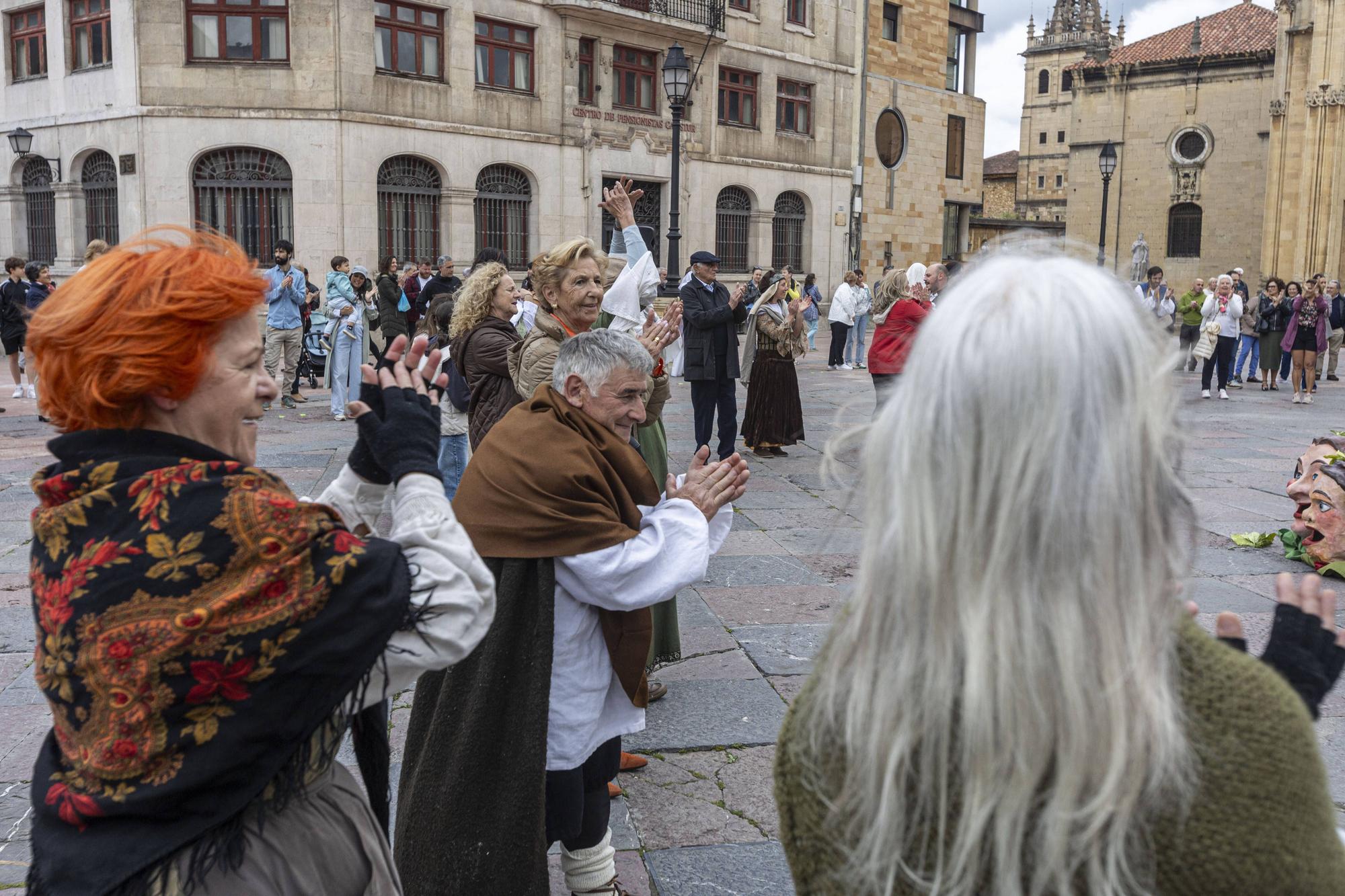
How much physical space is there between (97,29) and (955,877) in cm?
2691

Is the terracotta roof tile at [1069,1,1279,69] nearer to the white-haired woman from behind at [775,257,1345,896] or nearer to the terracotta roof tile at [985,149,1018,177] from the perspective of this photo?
the terracotta roof tile at [985,149,1018,177]

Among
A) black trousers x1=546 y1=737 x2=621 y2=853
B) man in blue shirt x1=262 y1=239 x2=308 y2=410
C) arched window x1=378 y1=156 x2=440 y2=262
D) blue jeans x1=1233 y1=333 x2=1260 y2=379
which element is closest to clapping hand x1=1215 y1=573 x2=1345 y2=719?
black trousers x1=546 y1=737 x2=621 y2=853

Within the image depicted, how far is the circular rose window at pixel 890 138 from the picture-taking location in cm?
3516

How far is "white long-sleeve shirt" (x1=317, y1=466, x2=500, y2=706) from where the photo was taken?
6.12 feet

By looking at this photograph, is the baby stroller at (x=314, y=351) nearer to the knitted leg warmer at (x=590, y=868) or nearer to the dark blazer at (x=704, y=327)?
the dark blazer at (x=704, y=327)

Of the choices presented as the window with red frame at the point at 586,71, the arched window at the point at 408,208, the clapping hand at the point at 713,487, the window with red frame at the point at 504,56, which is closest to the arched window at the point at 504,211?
the arched window at the point at 408,208

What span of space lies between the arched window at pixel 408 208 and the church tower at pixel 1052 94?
61.3 m

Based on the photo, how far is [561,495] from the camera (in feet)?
9.29

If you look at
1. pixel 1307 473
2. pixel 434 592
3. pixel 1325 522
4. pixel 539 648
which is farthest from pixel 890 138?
pixel 434 592

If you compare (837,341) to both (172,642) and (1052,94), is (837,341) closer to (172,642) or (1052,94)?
(172,642)

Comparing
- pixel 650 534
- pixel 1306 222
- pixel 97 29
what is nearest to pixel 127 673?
pixel 650 534

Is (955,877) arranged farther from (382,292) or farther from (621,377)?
(382,292)

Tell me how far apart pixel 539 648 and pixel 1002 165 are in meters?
84.3

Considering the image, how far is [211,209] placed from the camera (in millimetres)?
23234
